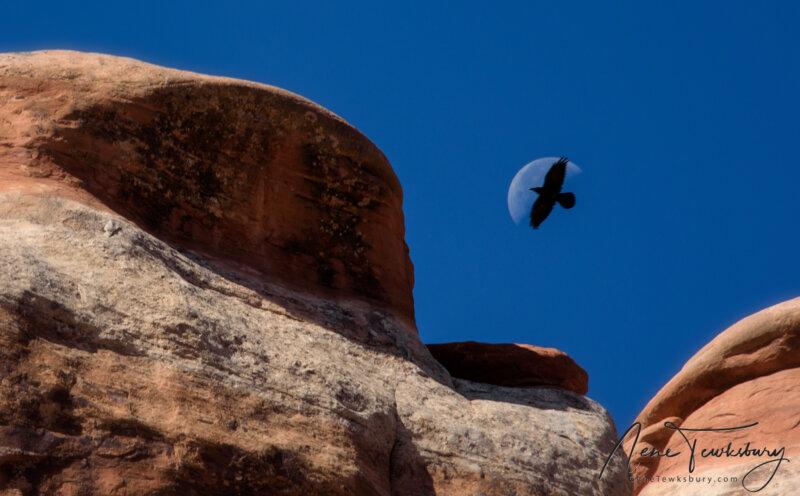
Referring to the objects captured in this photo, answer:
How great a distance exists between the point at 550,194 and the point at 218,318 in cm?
943

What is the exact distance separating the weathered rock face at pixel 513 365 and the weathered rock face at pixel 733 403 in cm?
356

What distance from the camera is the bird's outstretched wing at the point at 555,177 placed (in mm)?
18938

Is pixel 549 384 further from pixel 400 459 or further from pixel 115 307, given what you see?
pixel 115 307

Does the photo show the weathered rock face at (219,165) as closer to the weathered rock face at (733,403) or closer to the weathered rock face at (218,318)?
the weathered rock face at (218,318)

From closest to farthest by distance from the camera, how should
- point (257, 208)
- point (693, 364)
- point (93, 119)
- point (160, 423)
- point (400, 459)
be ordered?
1. point (160, 423)
2. point (400, 459)
3. point (93, 119)
4. point (257, 208)
5. point (693, 364)

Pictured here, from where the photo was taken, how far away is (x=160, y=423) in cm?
900

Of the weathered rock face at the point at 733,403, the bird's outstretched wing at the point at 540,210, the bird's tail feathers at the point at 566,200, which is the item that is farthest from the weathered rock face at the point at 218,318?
the bird's outstretched wing at the point at 540,210

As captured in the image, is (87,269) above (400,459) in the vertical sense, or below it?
above

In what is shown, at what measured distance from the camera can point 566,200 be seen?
18.8 m

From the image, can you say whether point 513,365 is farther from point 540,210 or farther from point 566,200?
point 540,210

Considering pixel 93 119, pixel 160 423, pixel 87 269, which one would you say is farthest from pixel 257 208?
pixel 160 423

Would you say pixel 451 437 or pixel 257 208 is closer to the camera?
pixel 451 437

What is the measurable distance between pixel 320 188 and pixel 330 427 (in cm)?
376

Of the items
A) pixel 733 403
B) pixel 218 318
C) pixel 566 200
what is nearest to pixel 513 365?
pixel 218 318
